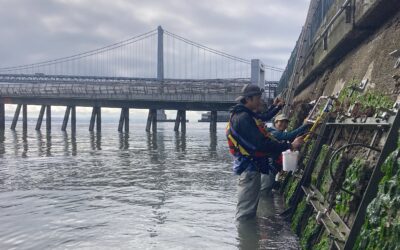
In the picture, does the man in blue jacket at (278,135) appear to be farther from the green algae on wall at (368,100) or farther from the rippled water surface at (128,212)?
the green algae on wall at (368,100)

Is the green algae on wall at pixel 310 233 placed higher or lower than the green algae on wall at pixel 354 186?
lower

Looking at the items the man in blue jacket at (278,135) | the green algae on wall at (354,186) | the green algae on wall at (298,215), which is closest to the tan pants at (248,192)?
the green algae on wall at (298,215)

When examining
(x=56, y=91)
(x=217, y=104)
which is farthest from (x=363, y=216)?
(x=56, y=91)

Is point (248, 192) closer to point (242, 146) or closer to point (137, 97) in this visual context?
point (242, 146)

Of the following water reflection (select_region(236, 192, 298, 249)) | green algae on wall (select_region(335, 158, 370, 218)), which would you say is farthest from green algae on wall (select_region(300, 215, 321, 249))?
green algae on wall (select_region(335, 158, 370, 218))

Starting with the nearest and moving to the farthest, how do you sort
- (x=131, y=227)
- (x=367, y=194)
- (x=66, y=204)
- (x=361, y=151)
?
(x=367, y=194), (x=361, y=151), (x=131, y=227), (x=66, y=204)

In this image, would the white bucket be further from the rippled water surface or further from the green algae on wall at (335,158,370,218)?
the green algae on wall at (335,158,370,218)

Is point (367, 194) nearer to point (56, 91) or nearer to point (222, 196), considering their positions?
point (222, 196)

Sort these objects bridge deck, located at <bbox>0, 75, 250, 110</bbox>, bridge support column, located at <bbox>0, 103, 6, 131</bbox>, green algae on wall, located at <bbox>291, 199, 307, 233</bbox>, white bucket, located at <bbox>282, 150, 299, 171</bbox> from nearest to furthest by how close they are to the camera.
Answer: green algae on wall, located at <bbox>291, 199, 307, 233</bbox>
white bucket, located at <bbox>282, 150, 299, 171</bbox>
bridge deck, located at <bbox>0, 75, 250, 110</bbox>
bridge support column, located at <bbox>0, 103, 6, 131</bbox>

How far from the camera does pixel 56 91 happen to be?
49875mm

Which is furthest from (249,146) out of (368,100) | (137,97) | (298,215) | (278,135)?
(137,97)

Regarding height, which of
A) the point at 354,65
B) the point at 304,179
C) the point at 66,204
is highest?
the point at 354,65

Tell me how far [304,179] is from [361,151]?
1869mm

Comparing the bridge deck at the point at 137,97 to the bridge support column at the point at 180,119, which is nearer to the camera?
the bridge deck at the point at 137,97
